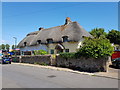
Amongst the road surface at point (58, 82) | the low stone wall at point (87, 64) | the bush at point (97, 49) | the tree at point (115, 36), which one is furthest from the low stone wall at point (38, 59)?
the tree at point (115, 36)

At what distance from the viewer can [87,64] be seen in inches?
544

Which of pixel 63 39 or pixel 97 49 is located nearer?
pixel 97 49

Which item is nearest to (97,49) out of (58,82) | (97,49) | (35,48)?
(97,49)

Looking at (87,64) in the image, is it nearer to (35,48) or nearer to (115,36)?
(35,48)

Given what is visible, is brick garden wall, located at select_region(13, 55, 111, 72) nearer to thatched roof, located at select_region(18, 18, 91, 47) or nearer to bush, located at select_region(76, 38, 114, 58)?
bush, located at select_region(76, 38, 114, 58)

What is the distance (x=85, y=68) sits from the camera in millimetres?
13977

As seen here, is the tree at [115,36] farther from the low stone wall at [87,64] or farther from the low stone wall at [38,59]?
the low stone wall at [87,64]

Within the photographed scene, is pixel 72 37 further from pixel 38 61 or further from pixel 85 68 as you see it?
pixel 85 68

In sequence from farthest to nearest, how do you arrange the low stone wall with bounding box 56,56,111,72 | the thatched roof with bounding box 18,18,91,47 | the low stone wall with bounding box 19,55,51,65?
the thatched roof with bounding box 18,18,91,47 < the low stone wall with bounding box 19,55,51,65 < the low stone wall with bounding box 56,56,111,72

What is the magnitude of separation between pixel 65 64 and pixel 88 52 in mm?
4525

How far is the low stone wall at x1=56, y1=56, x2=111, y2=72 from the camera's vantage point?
12.6 m

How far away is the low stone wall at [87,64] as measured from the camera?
12625 mm

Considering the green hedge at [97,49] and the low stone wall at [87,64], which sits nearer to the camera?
the green hedge at [97,49]

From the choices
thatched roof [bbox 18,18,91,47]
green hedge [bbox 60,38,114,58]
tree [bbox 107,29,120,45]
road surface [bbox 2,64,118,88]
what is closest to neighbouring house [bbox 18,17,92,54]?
thatched roof [bbox 18,18,91,47]
